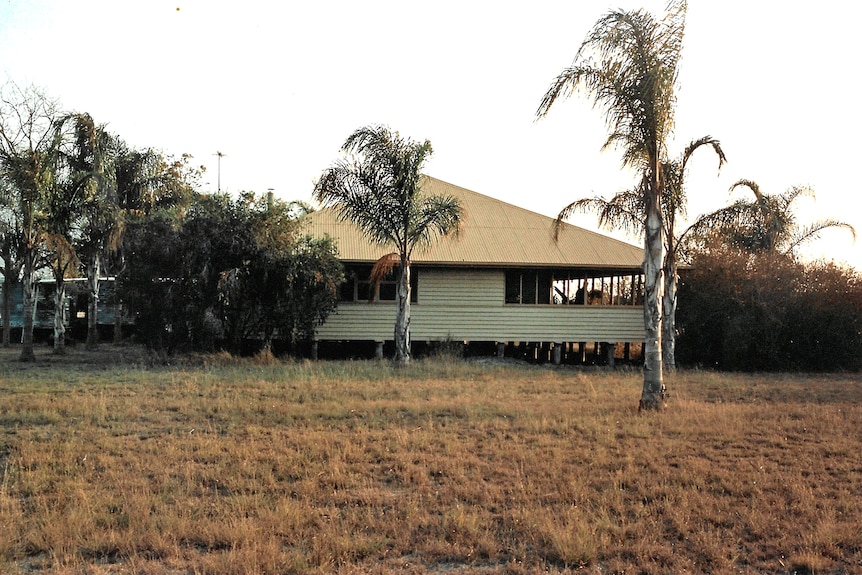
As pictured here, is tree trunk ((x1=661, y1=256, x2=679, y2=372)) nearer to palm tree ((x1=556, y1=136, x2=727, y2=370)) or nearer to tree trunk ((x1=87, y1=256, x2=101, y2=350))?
palm tree ((x1=556, y1=136, x2=727, y2=370))

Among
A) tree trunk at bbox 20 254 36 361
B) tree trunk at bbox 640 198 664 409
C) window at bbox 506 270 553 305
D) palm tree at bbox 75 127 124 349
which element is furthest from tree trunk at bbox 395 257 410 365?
tree trunk at bbox 20 254 36 361

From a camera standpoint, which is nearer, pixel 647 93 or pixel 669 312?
pixel 647 93

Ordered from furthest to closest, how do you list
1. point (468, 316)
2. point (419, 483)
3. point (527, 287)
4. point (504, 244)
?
point (527, 287), point (504, 244), point (468, 316), point (419, 483)

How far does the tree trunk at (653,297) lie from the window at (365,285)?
35.5 ft

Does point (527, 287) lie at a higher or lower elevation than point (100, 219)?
lower

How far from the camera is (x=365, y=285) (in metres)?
22.4

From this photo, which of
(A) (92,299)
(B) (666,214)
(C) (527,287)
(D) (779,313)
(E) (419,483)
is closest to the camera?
(E) (419,483)

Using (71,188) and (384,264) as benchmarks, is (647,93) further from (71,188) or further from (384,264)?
(71,188)

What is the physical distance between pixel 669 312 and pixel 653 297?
306 inches

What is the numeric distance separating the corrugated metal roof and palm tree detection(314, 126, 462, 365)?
1443 millimetres

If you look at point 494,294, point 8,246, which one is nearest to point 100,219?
point 8,246

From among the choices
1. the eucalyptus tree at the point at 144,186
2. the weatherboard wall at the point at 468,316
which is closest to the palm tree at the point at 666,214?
the weatherboard wall at the point at 468,316

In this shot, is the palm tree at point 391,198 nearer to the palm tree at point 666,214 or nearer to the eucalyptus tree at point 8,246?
the palm tree at point 666,214

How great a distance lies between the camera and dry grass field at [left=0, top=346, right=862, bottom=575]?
5121 millimetres
